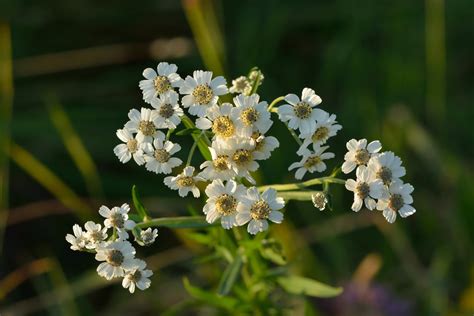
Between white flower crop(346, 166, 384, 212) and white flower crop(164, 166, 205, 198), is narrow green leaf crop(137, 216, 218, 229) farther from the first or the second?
white flower crop(346, 166, 384, 212)

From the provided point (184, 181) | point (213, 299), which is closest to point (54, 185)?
point (213, 299)

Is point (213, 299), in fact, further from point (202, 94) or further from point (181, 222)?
point (202, 94)

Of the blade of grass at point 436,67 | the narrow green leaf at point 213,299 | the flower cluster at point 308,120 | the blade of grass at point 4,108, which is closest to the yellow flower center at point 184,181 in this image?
the flower cluster at point 308,120

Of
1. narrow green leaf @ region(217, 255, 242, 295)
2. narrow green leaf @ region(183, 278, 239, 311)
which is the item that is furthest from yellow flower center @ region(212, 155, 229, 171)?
narrow green leaf @ region(183, 278, 239, 311)

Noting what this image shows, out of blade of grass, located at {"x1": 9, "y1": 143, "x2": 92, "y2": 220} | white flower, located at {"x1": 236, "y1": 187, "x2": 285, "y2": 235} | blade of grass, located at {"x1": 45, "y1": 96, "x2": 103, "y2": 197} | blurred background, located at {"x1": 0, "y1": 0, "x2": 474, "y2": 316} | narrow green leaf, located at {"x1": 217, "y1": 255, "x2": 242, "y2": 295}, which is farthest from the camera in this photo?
blade of grass, located at {"x1": 45, "y1": 96, "x2": 103, "y2": 197}

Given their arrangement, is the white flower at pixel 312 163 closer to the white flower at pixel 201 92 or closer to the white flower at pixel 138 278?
the white flower at pixel 201 92

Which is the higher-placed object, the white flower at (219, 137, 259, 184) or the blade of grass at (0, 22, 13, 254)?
the blade of grass at (0, 22, 13, 254)

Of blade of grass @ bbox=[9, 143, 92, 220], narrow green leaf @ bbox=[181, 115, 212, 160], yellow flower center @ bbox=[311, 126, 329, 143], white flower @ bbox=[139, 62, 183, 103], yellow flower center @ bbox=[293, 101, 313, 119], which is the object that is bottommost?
yellow flower center @ bbox=[311, 126, 329, 143]

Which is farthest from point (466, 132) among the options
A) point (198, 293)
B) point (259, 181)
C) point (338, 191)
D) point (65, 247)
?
point (198, 293)
